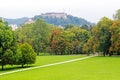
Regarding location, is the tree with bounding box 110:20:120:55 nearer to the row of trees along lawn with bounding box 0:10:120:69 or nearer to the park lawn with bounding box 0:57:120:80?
the row of trees along lawn with bounding box 0:10:120:69

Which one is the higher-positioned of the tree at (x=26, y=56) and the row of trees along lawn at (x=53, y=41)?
the row of trees along lawn at (x=53, y=41)

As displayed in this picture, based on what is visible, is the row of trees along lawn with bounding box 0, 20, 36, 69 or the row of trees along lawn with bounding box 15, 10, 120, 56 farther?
the row of trees along lawn with bounding box 15, 10, 120, 56

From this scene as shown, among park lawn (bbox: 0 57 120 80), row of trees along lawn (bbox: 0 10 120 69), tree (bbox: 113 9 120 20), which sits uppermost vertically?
tree (bbox: 113 9 120 20)

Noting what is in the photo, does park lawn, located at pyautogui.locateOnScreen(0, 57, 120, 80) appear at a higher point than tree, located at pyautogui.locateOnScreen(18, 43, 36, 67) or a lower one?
lower

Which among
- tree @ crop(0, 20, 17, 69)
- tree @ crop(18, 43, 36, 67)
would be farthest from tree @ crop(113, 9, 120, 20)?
tree @ crop(0, 20, 17, 69)

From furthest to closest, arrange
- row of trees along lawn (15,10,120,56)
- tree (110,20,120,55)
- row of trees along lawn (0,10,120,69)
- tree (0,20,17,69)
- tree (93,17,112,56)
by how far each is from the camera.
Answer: row of trees along lawn (15,10,120,56) → tree (93,17,112,56) → tree (110,20,120,55) → row of trees along lawn (0,10,120,69) → tree (0,20,17,69)

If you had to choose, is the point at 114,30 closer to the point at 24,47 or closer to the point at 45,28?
the point at 45,28

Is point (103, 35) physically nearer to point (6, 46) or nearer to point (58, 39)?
point (58, 39)

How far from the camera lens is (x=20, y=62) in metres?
37.0

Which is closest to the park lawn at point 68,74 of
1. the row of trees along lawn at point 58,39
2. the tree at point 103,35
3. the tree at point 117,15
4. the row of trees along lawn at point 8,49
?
the row of trees along lawn at point 8,49

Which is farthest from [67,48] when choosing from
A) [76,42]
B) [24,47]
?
[24,47]

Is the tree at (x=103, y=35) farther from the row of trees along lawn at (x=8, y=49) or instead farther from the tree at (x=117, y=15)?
the row of trees along lawn at (x=8, y=49)

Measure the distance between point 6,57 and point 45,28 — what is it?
44.4 metres

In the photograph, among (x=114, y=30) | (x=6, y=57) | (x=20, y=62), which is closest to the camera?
(x=6, y=57)
